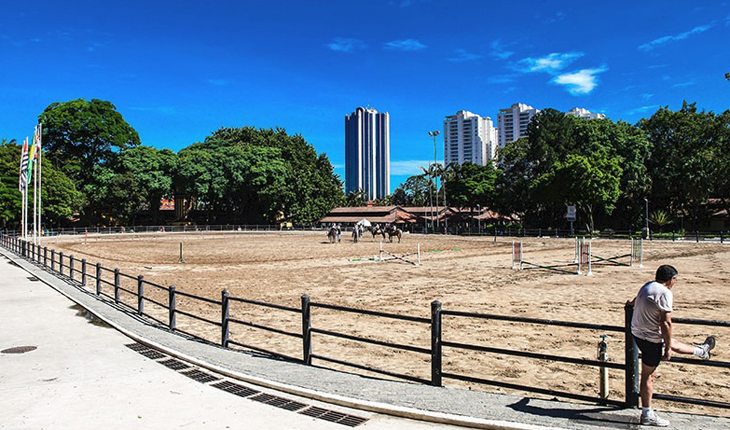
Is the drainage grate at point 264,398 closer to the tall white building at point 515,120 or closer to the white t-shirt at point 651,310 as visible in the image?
the white t-shirt at point 651,310

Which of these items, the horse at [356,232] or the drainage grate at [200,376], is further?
the horse at [356,232]

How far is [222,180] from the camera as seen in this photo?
78.6m

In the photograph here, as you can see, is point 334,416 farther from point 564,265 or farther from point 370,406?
point 564,265

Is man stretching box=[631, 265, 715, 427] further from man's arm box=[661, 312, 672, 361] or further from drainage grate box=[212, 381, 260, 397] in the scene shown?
drainage grate box=[212, 381, 260, 397]

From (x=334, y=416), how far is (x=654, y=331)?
376cm

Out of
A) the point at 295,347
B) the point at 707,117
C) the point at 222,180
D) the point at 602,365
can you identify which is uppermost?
the point at 707,117

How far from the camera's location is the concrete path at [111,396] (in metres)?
5.74

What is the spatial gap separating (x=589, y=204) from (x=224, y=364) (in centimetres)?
5903

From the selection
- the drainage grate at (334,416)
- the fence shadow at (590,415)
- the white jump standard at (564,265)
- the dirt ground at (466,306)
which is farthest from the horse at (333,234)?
the fence shadow at (590,415)

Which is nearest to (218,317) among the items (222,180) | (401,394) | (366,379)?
(366,379)

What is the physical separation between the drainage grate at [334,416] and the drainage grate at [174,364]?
119 inches

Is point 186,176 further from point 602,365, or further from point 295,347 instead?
point 602,365

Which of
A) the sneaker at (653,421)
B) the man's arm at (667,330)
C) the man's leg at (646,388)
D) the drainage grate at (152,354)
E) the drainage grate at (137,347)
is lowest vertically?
the drainage grate at (137,347)

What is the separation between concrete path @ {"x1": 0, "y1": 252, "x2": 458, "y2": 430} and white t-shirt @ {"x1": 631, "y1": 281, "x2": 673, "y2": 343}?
2.57m
